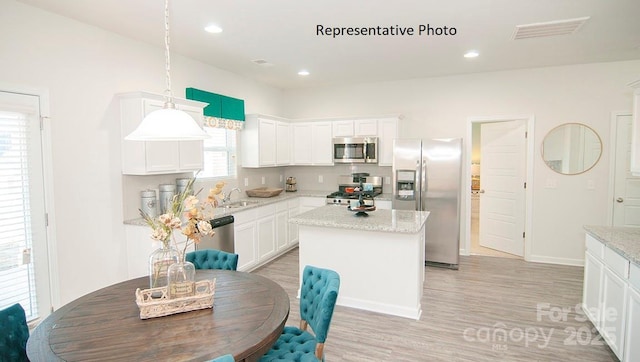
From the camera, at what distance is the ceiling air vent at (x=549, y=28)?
3.27 metres

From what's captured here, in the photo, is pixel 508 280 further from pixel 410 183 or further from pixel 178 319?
pixel 178 319

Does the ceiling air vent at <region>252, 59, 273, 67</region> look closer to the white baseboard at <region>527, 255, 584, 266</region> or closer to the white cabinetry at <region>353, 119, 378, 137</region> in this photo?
the white cabinetry at <region>353, 119, 378, 137</region>

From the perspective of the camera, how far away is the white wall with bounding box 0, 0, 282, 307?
2.88m

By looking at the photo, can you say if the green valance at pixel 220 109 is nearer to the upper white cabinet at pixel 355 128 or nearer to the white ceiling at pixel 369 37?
the white ceiling at pixel 369 37

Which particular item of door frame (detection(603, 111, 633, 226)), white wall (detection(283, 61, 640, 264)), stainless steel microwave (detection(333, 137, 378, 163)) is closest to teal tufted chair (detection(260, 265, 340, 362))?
stainless steel microwave (detection(333, 137, 378, 163))

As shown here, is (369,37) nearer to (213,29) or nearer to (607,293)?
(213,29)

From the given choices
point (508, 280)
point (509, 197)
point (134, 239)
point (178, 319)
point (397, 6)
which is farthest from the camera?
point (509, 197)

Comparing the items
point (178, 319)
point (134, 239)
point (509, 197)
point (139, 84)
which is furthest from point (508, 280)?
point (139, 84)

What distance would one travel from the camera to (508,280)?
4.45m

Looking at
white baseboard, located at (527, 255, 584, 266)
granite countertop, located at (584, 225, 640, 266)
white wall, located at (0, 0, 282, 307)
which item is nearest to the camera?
granite countertop, located at (584, 225, 640, 266)

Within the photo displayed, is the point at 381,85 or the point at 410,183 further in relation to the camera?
the point at 381,85

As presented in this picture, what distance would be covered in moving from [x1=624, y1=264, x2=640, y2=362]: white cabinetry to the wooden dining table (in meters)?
2.24

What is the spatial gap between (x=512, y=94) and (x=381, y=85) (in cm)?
200

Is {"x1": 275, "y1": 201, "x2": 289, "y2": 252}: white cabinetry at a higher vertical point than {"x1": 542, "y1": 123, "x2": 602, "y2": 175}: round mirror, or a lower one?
lower
